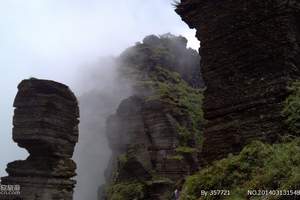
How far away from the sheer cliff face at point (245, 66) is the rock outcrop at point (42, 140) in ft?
28.9

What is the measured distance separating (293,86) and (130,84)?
46.4m

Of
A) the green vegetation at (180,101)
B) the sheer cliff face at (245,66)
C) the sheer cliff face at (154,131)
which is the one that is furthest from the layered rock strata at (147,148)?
the sheer cliff face at (245,66)

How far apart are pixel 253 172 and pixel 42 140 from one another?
37.5 feet

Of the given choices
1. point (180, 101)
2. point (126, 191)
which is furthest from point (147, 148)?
point (180, 101)

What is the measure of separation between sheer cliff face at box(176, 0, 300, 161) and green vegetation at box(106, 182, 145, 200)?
26.4 meters

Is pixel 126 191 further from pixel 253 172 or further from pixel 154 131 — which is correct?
pixel 253 172

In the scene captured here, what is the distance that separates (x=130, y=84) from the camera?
55.4 metres

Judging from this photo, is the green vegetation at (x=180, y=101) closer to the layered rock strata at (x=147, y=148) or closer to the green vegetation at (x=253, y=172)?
the layered rock strata at (x=147, y=148)

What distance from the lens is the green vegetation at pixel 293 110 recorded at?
29.3 feet

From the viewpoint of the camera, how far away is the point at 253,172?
26.0 feet

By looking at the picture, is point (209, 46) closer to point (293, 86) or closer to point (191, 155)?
point (293, 86)

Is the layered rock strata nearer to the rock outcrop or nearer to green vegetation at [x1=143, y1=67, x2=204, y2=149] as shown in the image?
green vegetation at [x1=143, y1=67, x2=204, y2=149]

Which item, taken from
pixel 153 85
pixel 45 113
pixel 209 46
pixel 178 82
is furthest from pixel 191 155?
pixel 209 46

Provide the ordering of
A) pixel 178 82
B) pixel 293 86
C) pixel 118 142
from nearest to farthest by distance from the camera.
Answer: pixel 293 86, pixel 118 142, pixel 178 82
